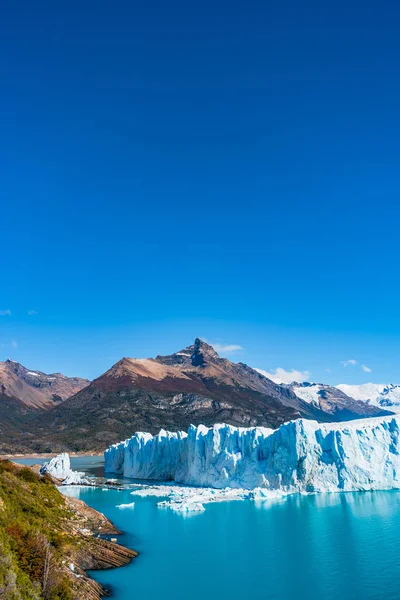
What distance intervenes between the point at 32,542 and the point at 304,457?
1200 inches

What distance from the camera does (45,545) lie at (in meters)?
17.7

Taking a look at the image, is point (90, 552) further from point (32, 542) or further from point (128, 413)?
point (128, 413)

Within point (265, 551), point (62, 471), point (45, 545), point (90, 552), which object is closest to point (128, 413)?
point (62, 471)

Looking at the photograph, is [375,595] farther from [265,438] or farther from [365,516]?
[265,438]

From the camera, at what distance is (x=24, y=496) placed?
25250mm

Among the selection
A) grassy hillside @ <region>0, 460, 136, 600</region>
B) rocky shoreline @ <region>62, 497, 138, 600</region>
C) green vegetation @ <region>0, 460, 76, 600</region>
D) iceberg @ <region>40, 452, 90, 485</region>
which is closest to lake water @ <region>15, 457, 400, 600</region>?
rocky shoreline @ <region>62, 497, 138, 600</region>

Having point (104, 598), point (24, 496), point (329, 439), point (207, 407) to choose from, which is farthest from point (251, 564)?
point (207, 407)

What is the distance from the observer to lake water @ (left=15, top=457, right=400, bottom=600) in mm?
20000

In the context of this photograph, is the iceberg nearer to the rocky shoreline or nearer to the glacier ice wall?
the glacier ice wall

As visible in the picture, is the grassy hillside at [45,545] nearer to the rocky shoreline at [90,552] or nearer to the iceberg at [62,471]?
the rocky shoreline at [90,552]

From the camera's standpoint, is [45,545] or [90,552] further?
[90,552]

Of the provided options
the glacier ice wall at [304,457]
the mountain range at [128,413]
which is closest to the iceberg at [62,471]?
the glacier ice wall at [304,457]

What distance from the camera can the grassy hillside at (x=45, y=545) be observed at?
47.2 ft

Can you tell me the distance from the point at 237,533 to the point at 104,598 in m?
12.5
